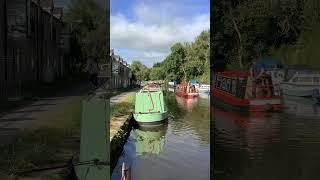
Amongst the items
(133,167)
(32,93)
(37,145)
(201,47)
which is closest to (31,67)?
(32,93)

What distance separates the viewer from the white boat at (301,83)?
19875 millimetres

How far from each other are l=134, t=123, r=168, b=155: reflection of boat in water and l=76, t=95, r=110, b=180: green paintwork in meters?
7.61

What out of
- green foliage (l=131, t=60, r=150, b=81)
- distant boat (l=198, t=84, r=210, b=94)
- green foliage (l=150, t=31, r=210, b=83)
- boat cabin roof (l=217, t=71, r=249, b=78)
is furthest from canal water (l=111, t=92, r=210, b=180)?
green foliage (l=131, t=60, r=150, b=81)

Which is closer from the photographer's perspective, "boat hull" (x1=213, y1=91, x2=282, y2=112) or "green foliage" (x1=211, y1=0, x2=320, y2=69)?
"green foliage" (x1=211, y1=0, x2=320, y2=69)

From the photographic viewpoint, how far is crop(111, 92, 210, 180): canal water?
377 inches

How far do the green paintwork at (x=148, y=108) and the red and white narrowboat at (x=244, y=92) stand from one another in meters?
2.09

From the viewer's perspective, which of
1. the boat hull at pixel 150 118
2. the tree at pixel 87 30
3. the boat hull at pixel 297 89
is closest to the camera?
the tree at pixel 87 30

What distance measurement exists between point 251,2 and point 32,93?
1055 cm

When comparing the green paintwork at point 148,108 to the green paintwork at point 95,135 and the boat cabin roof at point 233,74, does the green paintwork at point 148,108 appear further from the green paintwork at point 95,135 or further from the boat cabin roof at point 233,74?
the green paintwork at point 95,135

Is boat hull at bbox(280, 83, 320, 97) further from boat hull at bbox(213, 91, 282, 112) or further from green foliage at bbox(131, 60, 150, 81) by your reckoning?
green foliage at bbox(131, 60, 150, 81)

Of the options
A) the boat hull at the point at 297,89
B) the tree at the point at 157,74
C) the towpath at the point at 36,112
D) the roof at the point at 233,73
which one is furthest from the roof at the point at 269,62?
the tree at the point at 157,74

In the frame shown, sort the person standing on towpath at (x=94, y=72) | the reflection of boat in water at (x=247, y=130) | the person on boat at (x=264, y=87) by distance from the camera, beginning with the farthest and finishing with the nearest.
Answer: the person on boat at (x=264, y=87), the reflection of boat in water at (x=247, y=130), the person standing on towpath at (x=94, y=72)

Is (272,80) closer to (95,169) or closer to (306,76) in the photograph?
(306,76)

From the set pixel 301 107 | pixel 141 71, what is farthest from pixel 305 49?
pixel 141 71
